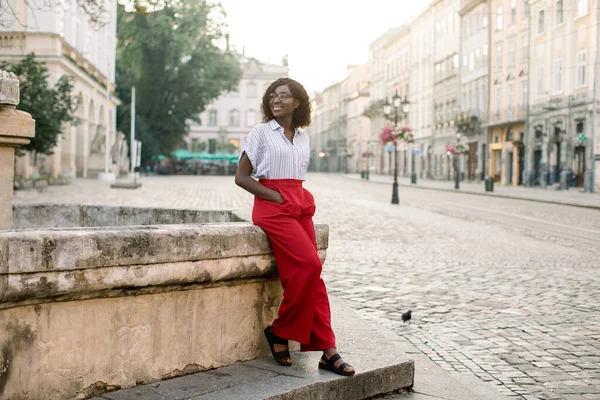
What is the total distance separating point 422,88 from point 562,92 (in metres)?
34.8

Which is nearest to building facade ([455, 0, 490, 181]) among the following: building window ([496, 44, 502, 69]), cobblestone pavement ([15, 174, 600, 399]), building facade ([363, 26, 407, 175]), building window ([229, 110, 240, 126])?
building window ([496, 44, 502, 69])

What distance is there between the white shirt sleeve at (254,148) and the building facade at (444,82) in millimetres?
59823

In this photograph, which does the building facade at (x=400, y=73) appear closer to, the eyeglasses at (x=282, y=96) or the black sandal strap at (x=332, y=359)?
the eyeglasses at (x=282, y=96)

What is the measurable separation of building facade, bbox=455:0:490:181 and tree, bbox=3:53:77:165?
36617 mm

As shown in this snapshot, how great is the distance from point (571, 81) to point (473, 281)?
3515cm

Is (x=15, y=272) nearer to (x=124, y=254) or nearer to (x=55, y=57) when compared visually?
(x=124, y=254)

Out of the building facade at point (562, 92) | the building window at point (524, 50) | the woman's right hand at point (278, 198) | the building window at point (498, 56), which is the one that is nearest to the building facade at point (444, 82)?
the building window at point (498, 56)

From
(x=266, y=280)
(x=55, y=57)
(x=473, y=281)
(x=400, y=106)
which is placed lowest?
(x=473, y=281)

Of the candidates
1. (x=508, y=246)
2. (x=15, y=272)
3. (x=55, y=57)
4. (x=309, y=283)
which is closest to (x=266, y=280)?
(x=309, y=283)

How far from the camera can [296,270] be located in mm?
4047

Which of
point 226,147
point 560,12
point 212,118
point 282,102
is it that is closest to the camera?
point 282,102

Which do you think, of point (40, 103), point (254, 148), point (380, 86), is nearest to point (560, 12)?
point (40, 103)

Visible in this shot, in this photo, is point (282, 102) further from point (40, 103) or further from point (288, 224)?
point (40, 103)

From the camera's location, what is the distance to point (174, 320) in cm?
379
